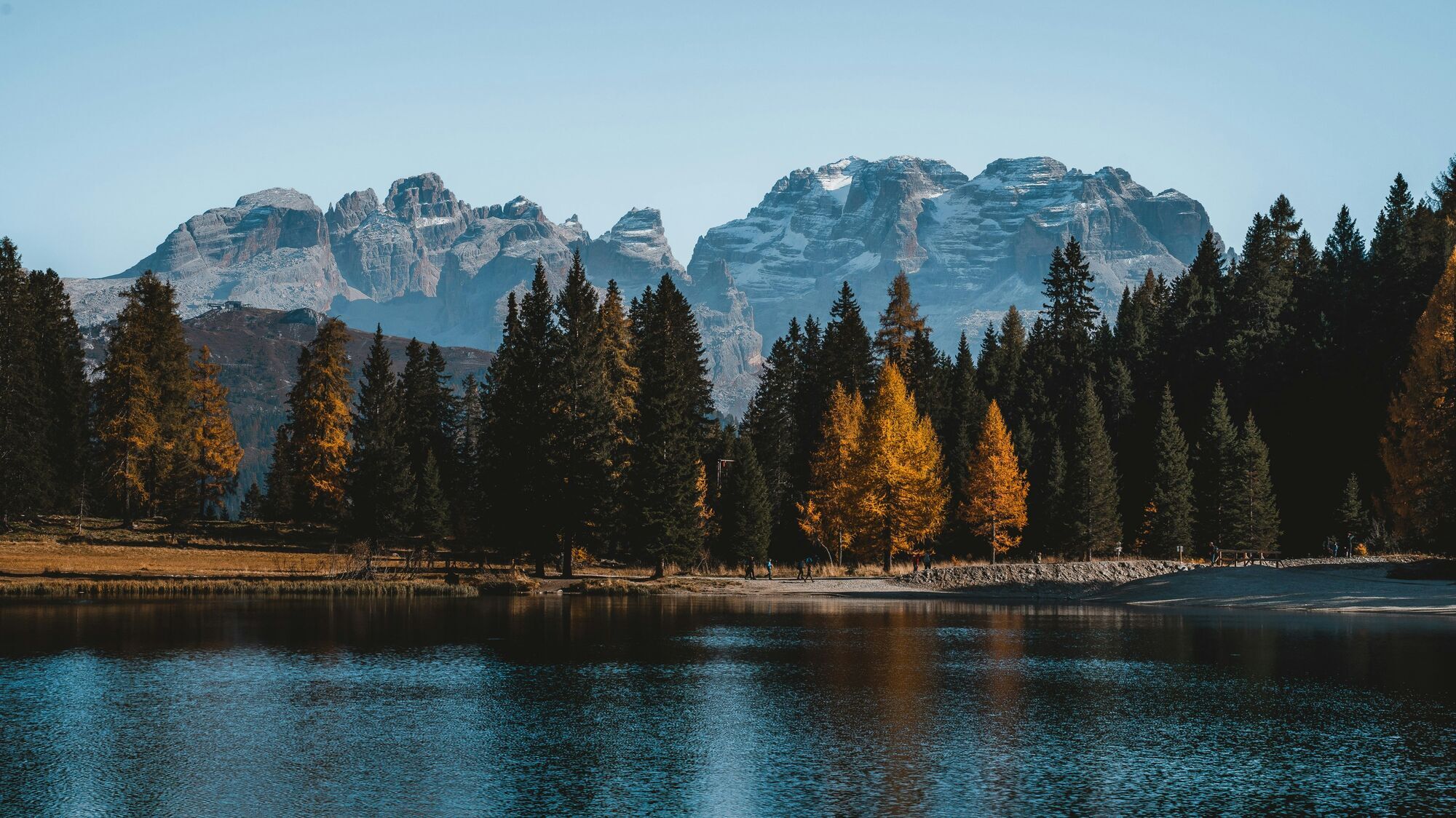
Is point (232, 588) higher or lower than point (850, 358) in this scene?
lower

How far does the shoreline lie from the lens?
2420 inches

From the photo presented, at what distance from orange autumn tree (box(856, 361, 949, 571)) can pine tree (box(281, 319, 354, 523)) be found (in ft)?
122

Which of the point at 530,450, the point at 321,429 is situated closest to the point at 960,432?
the point at 530,450

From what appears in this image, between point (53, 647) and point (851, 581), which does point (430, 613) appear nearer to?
point (53, 647)

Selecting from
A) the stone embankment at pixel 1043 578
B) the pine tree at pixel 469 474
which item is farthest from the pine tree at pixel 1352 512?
the pine tree at pixel 469 474

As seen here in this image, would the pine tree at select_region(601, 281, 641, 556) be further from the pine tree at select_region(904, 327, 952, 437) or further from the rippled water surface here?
the rippled water surface

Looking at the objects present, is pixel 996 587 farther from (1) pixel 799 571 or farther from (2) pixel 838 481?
(1) pixel 799 571

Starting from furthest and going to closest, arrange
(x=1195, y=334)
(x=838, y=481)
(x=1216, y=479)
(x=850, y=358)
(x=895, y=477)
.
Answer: (x=1195, y=334) → (x=850, y=358) → (x=1216, y=479) → (x=838, y=481) → (x=895, y=477)

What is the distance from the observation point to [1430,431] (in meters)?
64.9

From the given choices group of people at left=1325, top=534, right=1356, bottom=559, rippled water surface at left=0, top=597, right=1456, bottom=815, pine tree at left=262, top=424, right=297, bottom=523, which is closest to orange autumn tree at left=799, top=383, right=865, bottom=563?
group of people at left=1325, top=534, right=1356, bottom=559

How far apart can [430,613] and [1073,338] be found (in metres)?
74.1

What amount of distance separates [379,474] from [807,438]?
40.5 metres

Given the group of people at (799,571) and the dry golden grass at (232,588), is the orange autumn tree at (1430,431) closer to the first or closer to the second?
the group of people at (799,571)

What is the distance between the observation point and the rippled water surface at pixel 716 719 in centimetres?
2177
